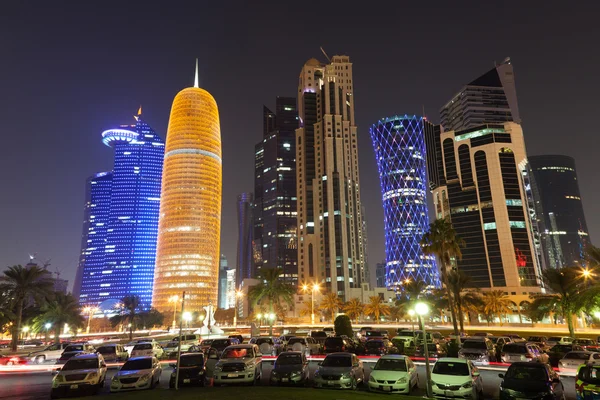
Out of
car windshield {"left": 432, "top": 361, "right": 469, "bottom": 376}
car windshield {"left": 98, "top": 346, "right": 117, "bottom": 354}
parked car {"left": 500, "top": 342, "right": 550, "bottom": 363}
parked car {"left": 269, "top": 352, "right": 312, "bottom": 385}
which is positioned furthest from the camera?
car windshield {"left": 98, "top": 346, "right": 117, "bottom": 354}

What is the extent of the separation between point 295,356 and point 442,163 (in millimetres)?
169132

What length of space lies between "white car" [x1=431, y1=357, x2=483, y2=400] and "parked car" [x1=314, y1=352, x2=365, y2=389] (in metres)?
3.69

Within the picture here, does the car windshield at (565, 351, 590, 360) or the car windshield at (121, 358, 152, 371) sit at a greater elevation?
the car windshield at (121, 358, 152, 371)

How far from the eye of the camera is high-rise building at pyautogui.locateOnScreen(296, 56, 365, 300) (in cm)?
17425

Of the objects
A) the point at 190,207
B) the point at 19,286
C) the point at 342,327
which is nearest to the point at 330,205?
the point at 190,207

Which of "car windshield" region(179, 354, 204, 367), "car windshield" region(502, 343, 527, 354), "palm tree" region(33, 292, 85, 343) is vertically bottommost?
"car windshield" region(502, 343, 527, 354)

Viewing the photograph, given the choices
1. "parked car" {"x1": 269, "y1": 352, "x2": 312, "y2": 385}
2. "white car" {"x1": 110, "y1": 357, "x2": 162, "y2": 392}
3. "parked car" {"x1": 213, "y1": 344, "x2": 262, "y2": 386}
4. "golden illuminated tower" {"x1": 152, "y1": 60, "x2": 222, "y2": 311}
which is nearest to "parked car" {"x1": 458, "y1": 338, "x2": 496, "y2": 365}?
"parked car" {"x1": 269, "y1": 352, "x2": 312, "y2": 385}

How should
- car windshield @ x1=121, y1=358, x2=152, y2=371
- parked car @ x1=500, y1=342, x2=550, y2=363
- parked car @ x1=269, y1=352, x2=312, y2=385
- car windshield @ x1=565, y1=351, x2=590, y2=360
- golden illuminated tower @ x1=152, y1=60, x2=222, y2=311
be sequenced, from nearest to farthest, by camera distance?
parked car @ x1=269, y1=352, x2=312, y2=385 < car windshield @ x1=121, y1=358, x2=152, y2=371 < car windshield @ x1=565, y1=351, x2=590, y2=360 < parked car @ x1=500, y1=342, x2=550, y2=363 < golden illuminated tower @ x1=152, y1=60, x2=222, y2=311

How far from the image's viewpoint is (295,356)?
69.9 feet

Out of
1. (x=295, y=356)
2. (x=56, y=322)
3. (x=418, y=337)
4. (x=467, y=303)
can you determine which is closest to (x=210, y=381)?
(x=295, y=356)

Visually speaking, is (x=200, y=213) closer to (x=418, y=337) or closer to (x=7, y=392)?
(x=418, y=337)

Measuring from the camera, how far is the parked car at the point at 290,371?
19641 mm

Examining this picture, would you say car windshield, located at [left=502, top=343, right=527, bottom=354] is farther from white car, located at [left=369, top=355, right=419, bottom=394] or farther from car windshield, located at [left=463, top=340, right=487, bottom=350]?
white car, located at [left=369, top=355, right=419, bottom=394]

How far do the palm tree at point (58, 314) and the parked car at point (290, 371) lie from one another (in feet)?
178
